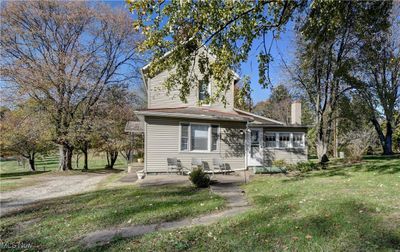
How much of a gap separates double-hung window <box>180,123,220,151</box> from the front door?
9.25ft

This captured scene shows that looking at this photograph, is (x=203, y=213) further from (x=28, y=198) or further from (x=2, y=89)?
(x=2, y=89)

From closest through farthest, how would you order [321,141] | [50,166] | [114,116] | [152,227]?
[152,227] < [321,141] < [114,116] < [50,166]

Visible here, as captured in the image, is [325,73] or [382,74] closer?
[325,73]

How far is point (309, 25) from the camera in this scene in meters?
6.84

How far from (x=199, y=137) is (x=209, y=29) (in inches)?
328

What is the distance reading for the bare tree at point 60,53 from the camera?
16766 millimetres

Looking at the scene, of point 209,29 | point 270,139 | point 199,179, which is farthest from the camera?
point 270,139

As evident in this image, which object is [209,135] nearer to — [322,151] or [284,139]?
[284,139]

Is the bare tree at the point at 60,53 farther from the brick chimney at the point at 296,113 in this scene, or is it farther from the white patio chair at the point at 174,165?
the brick chimney at the point at 296,113

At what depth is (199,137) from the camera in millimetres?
13609

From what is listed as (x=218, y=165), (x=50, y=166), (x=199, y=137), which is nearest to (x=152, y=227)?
(x=199, y=137)

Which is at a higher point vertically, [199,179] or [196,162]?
[196,162]

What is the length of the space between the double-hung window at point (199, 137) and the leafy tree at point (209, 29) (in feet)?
20.4

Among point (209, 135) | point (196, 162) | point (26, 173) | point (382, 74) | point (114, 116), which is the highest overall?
point (382, 74)
